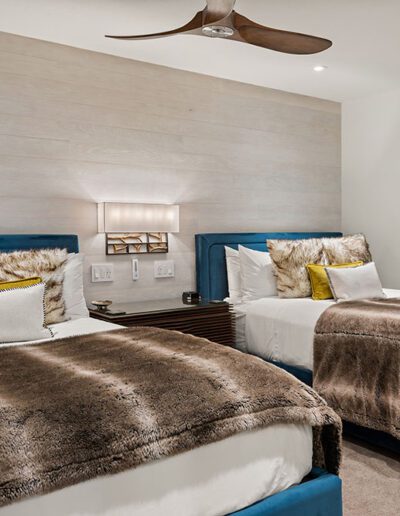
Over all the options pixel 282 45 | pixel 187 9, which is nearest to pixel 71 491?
pixel 282 45

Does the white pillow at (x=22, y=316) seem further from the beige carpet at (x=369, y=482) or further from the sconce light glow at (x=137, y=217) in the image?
the beige carpet at (x=369, y=482)

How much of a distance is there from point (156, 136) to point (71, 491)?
289cm

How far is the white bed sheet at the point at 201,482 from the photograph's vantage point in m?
1.27

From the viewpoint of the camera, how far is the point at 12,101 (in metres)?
3.20

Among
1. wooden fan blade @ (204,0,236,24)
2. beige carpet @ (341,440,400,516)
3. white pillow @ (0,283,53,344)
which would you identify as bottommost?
beige carpet @ (341,440,400,516)

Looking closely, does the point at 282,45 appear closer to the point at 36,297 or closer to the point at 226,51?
the point at 226,51

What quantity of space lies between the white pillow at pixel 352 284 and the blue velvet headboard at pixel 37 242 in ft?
5.44

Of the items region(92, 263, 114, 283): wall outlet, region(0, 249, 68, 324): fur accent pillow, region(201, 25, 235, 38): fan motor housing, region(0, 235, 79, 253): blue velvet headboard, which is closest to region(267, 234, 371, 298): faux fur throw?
region(92, 263, 114, 283): wall outlet

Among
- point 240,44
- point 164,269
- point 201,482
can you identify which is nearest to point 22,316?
point 201,482

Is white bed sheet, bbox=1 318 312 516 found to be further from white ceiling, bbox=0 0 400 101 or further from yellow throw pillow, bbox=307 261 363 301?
white ceiling, bbox=0 0 400 101

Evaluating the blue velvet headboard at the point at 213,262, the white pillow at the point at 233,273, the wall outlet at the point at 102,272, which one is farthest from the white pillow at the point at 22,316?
the white pillow at the point at 233,273

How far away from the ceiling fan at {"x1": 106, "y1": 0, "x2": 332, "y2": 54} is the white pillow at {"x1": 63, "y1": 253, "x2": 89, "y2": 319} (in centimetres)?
129

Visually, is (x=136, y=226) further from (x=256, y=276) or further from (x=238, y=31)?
(x=238, y=31)

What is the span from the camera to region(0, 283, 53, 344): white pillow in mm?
2361
